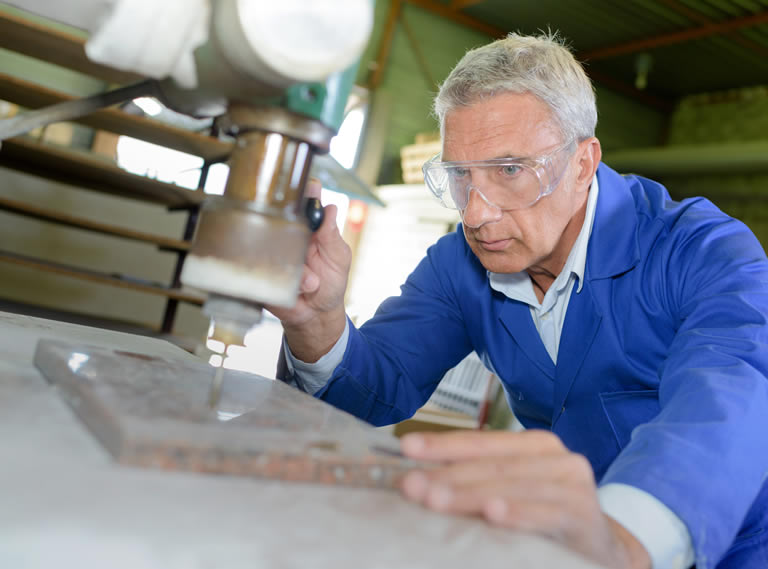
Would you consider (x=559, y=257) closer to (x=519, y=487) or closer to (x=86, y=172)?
(x=519, y=487)

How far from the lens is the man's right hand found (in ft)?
4.04

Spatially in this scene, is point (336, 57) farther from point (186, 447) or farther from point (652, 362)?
point (652, 362)

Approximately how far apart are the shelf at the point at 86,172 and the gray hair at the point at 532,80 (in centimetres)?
177

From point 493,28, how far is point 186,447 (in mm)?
8744

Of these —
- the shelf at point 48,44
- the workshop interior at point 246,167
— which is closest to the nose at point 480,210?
the workshop interior at point 246,167

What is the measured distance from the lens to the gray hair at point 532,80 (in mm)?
1354

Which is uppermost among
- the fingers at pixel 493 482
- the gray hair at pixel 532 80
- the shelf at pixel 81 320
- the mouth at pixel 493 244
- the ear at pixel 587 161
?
the gray hair at pixel 532 80

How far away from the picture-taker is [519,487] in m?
0.51

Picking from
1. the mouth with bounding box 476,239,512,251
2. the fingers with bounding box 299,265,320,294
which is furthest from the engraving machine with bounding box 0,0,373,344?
the mouth with bounding box 476,239,512,251

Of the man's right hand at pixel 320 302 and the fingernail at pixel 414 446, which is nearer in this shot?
the fingernail at pixel 414 446

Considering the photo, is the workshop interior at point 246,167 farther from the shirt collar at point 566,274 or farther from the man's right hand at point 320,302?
the shirt collar at point 566,274

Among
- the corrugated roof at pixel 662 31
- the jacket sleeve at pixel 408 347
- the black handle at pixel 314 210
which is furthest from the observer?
the corrugated roof at pixel 662 31

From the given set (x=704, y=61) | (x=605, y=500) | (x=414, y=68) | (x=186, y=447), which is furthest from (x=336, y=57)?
(x=704, y=61)

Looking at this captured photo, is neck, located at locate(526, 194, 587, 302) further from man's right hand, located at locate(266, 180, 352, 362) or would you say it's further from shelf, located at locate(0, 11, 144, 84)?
shelf, located at locate(0, 11, 144, 84)
